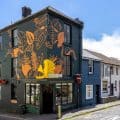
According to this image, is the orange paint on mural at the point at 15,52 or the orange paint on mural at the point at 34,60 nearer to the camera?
the orange paint on mural at the point at 34,60

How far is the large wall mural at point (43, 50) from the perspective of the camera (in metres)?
29.3

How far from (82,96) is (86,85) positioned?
164 centimetres

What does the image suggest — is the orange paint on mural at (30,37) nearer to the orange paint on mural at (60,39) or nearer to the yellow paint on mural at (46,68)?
the orange paint on mural at (60,39)

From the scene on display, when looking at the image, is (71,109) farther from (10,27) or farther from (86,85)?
(10,27)

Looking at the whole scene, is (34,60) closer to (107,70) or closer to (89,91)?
(89,91)

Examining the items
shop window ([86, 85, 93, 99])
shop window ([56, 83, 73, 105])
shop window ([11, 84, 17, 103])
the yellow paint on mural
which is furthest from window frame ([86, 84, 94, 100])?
shop window ([11, 84, 17, 103])

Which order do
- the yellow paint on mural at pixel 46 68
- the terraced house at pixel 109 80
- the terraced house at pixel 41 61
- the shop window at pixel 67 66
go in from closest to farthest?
the yellow paint on mural at pixel 46 68 < the terraced house at pixel 41 61 < the shop window at pixel 67 66 < the terraced house at pixel 109 80

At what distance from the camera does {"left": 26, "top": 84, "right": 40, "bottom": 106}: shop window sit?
29942 millimetres

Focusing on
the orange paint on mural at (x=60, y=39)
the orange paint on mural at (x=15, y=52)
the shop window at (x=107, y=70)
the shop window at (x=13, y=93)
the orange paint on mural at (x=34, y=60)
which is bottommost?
the shop window at (x=13, y=93)

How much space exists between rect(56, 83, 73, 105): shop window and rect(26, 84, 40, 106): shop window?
1.88 metres

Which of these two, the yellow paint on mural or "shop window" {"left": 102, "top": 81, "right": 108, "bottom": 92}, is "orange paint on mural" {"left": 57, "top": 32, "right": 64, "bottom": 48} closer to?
the yellow paint on mural

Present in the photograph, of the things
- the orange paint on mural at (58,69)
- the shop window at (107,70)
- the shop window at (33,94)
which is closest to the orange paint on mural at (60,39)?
the orange paint on mural at (58,69)

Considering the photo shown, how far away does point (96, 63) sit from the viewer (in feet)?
126

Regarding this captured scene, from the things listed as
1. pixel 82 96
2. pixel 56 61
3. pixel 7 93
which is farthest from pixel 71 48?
pixel 7 93
